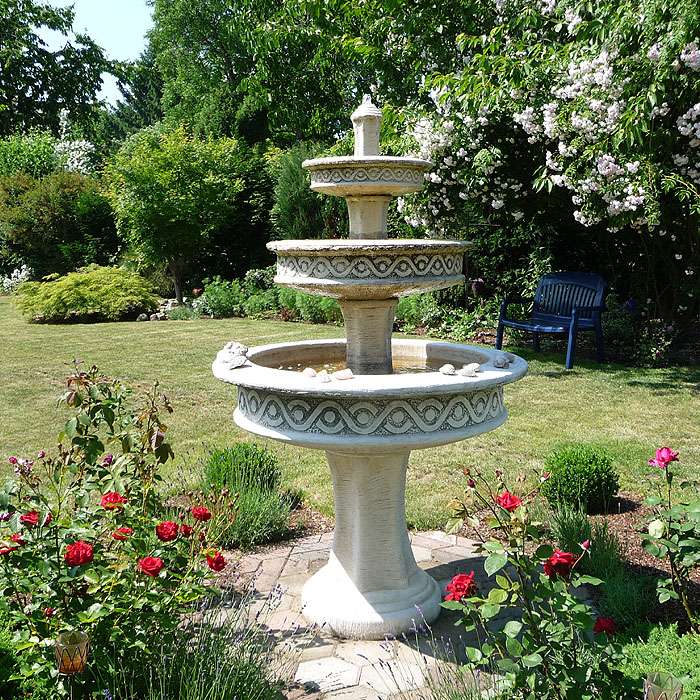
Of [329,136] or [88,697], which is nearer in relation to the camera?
[88,697]

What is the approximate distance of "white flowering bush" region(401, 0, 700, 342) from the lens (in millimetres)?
7406

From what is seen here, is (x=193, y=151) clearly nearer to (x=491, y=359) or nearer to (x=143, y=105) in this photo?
(x=491, y=359)

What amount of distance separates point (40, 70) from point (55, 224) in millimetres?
15784

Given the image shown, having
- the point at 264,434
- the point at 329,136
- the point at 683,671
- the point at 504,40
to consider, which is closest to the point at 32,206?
the point at 329,136

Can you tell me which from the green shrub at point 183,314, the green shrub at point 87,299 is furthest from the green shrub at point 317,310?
the green shrub at point 87,299

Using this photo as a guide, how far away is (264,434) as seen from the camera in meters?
3.18

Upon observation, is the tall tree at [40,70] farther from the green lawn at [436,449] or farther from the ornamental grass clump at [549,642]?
the ornamental grass clump at [549,642]

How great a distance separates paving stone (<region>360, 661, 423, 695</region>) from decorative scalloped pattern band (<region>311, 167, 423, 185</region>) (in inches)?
80.9

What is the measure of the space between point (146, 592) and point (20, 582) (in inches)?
16.6

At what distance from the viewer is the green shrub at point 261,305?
14438 mm

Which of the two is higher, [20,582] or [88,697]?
[20,582]

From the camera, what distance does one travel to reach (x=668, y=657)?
8.39 ft

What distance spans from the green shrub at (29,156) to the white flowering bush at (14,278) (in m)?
4.79

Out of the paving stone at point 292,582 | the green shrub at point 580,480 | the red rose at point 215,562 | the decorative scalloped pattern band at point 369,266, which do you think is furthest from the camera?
the green shrub at point 580,480
